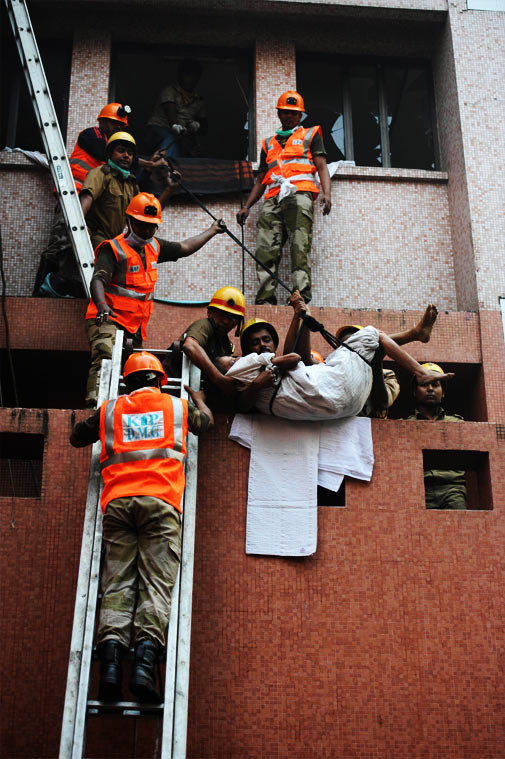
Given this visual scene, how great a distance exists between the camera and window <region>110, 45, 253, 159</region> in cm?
1043

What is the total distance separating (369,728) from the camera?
19.3 ft

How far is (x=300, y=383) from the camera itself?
638 cm

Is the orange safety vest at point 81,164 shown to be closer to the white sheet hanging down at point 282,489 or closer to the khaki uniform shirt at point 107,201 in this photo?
the khaki uniform shirt at point 107,201

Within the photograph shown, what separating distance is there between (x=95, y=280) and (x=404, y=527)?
10.1ft

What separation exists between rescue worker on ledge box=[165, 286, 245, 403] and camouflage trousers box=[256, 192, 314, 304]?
1830 millimetres

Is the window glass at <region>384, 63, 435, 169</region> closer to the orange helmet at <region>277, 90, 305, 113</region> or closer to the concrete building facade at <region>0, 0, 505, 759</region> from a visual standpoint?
the concrete building facade at <region>0, 0, 505, 759</region>

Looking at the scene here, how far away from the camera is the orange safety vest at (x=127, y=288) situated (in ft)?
24.1

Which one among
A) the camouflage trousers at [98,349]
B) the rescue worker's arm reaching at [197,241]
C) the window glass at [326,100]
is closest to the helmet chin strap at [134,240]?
the rescue worker's arm reaching at [197,241]

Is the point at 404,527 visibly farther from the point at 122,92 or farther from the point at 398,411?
the point at 122,92

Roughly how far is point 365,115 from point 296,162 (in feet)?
6.55

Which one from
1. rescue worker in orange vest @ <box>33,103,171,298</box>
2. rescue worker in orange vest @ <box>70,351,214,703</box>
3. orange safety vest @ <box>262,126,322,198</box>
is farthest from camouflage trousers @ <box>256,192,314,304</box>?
rescue worker in orange vest @ <box>70,351,214,703</box>

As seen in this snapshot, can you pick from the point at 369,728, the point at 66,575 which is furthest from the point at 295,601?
the point at 66,575

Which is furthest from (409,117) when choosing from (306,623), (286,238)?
(306,623)

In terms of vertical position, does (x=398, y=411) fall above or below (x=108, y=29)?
below
